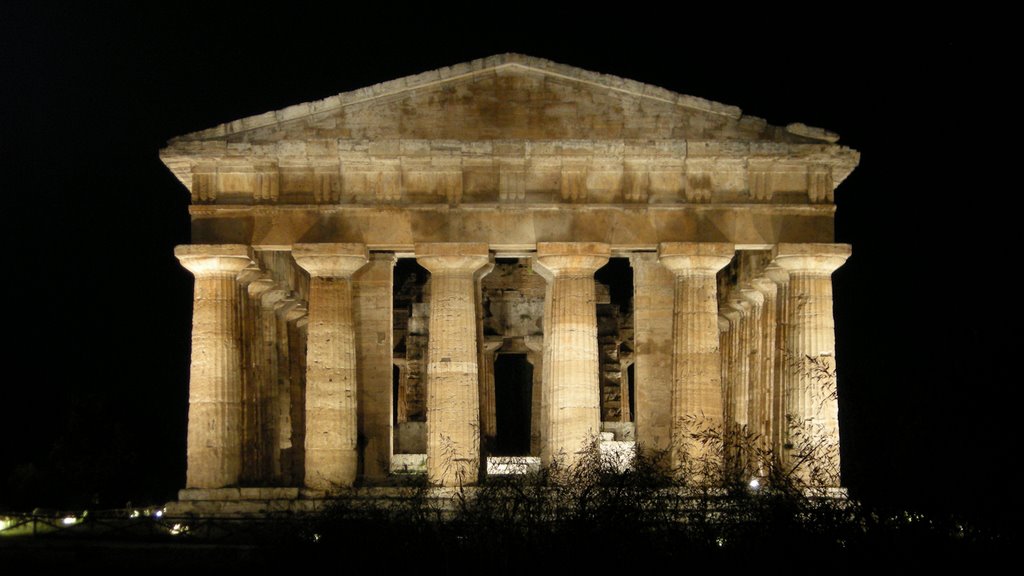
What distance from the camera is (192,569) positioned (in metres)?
28.2

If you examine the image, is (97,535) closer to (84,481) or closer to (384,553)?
(384,553)

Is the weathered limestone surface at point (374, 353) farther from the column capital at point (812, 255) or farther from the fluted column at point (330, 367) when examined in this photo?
the column capital at point (812, 255)

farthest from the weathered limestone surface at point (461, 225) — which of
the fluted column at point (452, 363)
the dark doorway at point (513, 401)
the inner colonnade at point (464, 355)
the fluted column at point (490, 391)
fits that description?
the dark doorway at point (513, 401)

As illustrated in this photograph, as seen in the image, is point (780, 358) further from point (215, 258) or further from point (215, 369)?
point (215, 258)

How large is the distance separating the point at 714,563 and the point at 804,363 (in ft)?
47.0

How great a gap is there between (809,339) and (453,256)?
31.0 ft

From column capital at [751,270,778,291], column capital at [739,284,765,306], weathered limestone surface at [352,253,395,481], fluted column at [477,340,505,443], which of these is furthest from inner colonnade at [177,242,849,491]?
fluted column at [477,340,505,443]

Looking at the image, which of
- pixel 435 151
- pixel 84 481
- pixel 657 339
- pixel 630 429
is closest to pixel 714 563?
pixel 435 151

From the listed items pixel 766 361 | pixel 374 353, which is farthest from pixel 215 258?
pixel 766 361

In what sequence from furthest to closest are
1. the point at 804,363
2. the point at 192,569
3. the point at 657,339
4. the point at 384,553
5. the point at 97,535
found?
the point at 657,339, the point at 804,363, the point at 97,535, the point at 192,569, the point at 384,553

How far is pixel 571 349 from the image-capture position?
38.3m

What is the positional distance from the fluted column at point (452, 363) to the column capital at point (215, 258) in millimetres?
4551

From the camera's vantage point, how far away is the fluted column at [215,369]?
37.6m

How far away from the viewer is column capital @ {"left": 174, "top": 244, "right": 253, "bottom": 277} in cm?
3784
